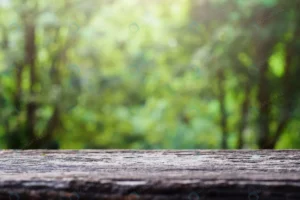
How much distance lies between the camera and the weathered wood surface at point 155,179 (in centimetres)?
49

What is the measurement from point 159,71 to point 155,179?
19.8 ft

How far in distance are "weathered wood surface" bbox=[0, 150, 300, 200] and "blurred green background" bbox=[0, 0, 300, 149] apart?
14.6 feet

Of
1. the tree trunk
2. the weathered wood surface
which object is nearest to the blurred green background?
the tree trunk

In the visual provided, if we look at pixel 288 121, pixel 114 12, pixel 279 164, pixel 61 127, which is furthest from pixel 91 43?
pixel 279 164

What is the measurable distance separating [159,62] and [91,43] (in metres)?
1.15

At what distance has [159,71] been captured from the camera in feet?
21.4

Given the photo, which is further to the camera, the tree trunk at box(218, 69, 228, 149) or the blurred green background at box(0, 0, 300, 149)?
the tree trunk at box(218, 69, 228, 149)

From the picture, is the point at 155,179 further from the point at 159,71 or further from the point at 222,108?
the point at 159,71

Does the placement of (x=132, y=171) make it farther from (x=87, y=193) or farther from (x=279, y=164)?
(x=279, y=164)

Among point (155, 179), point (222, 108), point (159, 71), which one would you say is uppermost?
point (155, 179)

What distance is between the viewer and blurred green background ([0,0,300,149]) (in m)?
5.42

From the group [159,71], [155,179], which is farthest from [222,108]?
[155,179]

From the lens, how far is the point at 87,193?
50 centimetres

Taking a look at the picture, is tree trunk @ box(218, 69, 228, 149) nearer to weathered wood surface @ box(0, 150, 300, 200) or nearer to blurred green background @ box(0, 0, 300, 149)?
blurred green background @ box(0, 0, 300, 149)
